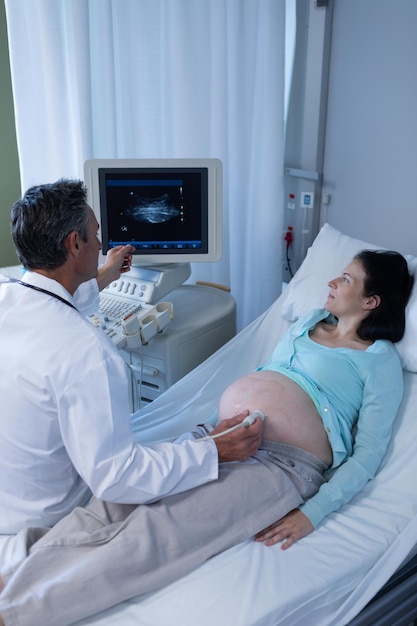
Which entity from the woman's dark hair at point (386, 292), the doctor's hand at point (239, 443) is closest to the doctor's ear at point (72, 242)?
the doctor's hand at point (239, 443)

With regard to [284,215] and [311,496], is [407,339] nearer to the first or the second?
[311,496]

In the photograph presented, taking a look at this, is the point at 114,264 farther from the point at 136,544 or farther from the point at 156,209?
the point at 136,544

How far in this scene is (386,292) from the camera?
165cm

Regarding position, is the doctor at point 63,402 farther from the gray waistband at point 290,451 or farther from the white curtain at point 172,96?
the white curtain at point 172,96

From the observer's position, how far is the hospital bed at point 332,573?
42.1 inches

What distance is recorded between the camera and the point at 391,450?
146 centimetres

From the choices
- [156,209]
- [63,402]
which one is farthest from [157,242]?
[63,402]

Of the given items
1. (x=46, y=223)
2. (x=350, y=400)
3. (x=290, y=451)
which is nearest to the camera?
(x=46, y=223)

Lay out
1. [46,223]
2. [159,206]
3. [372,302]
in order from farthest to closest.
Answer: [159,206] → [372,302] → [46,223]

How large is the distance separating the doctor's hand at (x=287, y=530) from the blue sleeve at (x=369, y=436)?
0.06 ft

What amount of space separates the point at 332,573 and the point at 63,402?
0.62 m

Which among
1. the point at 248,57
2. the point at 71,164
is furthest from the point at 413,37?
the point at 71,164

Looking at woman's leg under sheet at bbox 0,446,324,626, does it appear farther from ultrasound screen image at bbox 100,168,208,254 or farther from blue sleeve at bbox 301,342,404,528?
ultrasound screen image at bbox 100,168,208,254

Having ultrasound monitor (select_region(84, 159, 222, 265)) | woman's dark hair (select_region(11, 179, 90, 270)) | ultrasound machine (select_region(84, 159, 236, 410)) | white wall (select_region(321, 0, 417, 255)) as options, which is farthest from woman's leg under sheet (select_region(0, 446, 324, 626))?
white wall (select_region(321, 0, 417, 255))
